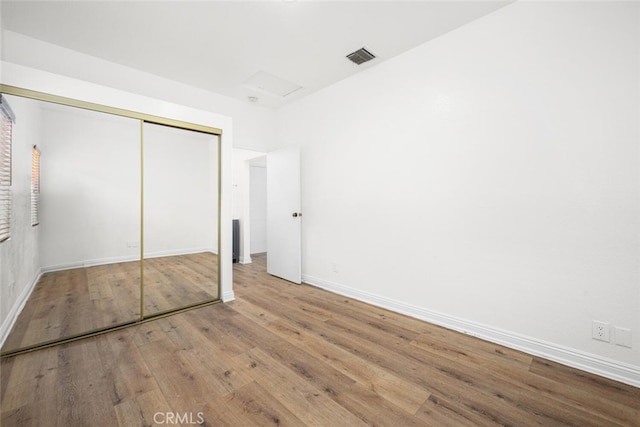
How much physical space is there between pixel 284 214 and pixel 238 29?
2413 millimetres

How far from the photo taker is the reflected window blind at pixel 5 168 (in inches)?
72.5

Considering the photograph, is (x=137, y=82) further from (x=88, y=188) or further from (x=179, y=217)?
(x=179, y=217)

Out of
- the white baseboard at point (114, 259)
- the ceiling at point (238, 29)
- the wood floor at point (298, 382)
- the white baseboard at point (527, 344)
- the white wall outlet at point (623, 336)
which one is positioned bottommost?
the wood floor at point (298, 382)

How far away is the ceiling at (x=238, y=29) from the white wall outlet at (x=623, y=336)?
8.62 ft

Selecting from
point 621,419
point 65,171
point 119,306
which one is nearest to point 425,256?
point 621,419

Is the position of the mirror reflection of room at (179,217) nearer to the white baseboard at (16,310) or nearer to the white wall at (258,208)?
the white baseboard at (16,310)

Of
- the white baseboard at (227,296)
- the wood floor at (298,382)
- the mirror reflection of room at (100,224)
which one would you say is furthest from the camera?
the white baseboard at (227,296)

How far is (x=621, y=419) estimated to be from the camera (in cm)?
140

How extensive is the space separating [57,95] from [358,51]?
2.79 metres

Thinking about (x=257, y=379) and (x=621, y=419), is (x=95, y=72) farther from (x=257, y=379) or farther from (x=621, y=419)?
(x=621, y=419)

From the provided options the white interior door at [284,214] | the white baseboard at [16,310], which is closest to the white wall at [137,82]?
the white interior door at [284,214]

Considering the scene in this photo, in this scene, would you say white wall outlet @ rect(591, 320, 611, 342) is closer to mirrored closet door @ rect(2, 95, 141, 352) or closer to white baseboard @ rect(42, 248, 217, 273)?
white baseboard @ rect(42, 248, 217, 273)

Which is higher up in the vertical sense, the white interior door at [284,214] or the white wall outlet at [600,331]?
the white interior door at [284,214]

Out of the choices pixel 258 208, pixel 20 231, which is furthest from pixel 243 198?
pixel 20 231
